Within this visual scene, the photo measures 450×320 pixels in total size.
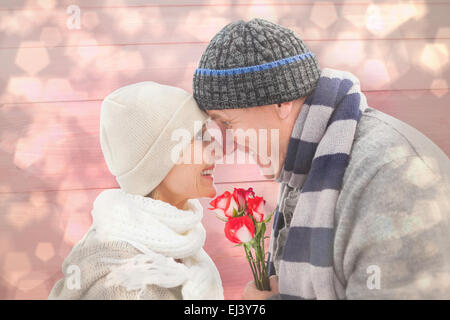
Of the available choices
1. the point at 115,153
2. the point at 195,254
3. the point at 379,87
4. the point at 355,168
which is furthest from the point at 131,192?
the point at 379,87

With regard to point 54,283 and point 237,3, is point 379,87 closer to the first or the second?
point 237,3

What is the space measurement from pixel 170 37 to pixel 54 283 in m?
0.81

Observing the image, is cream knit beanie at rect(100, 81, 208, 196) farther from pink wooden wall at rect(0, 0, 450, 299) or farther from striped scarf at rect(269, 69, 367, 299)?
striped scarf at rect(269, 69, 367, 299)

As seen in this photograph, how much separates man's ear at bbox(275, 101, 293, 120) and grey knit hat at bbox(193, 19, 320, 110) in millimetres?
21

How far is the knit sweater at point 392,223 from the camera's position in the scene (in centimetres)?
79

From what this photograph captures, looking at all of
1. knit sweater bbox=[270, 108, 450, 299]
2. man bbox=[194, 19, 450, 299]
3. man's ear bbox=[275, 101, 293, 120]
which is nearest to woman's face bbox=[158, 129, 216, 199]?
man bbox=[194, 19, 450, 299]

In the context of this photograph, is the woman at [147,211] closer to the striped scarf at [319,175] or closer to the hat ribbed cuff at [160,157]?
the hat ribbed cuff at [160,157]

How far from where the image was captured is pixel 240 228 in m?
0.95

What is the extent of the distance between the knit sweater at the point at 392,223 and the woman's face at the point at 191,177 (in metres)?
0.39

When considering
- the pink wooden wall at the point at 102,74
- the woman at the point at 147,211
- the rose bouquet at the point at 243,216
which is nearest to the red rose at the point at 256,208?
the rose bouquet at the point at 243,216

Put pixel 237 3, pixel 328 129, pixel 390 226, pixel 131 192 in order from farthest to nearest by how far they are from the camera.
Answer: pixel 237 3 < pixel 131 192 < pixel 328 129 < pixel 390 226

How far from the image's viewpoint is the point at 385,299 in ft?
2.65

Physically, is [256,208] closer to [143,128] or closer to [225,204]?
[225,204]

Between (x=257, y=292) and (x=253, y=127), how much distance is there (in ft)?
1.51
